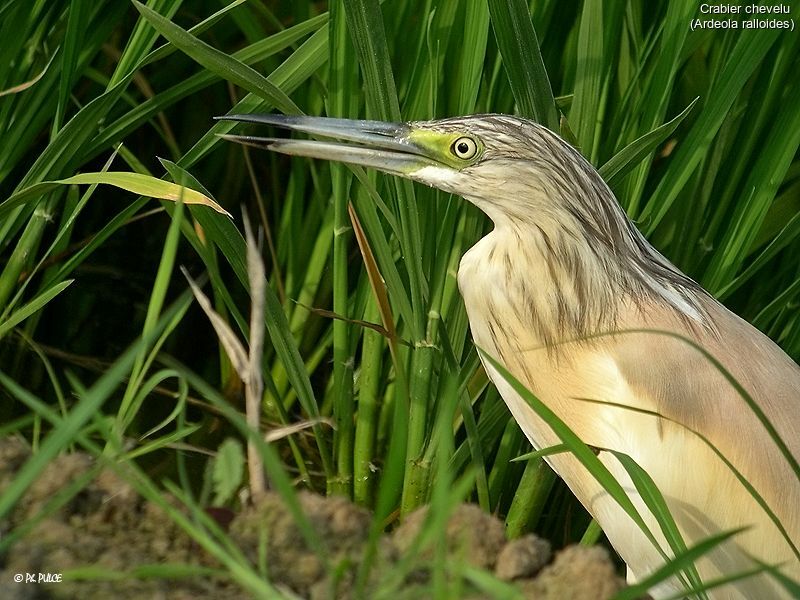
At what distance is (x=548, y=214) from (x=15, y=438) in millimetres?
966

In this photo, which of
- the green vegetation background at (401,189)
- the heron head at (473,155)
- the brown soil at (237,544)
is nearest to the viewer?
the brown soil at (237,544)

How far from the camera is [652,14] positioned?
2.59m

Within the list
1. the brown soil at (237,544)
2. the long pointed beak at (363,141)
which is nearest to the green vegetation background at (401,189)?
the long pointed beak at (363,141)

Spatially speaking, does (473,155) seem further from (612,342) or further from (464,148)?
(612,342)

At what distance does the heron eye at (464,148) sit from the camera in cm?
199

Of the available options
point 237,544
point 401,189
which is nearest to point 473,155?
point 401,189

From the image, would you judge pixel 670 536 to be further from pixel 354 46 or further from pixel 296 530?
pixel 354 46

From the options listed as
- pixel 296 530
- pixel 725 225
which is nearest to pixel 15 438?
pixel 296 530

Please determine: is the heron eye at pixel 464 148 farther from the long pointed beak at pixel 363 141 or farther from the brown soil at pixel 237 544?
the brown soil at pixel 237 544

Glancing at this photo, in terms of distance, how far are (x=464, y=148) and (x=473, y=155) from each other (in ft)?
0.07

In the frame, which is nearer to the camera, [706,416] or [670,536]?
[670,536]

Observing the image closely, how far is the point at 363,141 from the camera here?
2.03 meters

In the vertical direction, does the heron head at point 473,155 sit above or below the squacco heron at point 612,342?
above

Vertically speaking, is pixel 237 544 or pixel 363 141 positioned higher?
pixel 363 141
